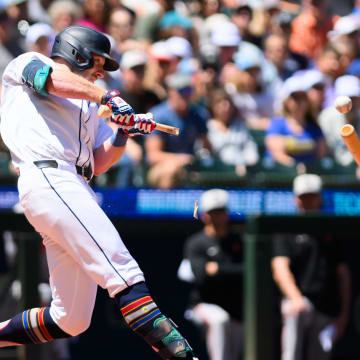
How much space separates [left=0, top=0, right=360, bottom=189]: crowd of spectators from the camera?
762cm

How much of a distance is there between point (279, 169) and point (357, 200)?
0.72 meters

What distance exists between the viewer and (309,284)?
272 inches

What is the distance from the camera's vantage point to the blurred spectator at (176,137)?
23.7ft

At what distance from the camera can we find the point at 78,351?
7.39 meters

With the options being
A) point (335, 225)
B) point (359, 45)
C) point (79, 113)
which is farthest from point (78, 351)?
point (359, 45)

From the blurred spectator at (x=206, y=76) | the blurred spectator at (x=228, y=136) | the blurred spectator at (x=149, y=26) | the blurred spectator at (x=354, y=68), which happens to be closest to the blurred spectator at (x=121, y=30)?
the blurred spectator at (x=149, y=26)

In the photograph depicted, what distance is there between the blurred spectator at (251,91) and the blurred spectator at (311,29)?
1437mm

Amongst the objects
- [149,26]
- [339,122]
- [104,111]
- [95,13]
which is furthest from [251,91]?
[104,111]

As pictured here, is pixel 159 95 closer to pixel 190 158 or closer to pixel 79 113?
pixel 190 158

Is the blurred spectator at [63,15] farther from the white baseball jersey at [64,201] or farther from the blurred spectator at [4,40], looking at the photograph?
the white baseball jersey at [64,201]

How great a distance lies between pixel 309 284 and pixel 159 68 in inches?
102

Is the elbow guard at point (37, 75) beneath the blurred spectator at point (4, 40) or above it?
beneath

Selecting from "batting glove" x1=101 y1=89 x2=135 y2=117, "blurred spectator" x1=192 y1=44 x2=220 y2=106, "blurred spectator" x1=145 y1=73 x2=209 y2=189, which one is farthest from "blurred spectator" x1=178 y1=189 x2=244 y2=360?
"batting glove" x1=101 y1=89 x2=135 y2=117

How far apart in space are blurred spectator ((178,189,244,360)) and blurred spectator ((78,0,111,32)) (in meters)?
2.76
